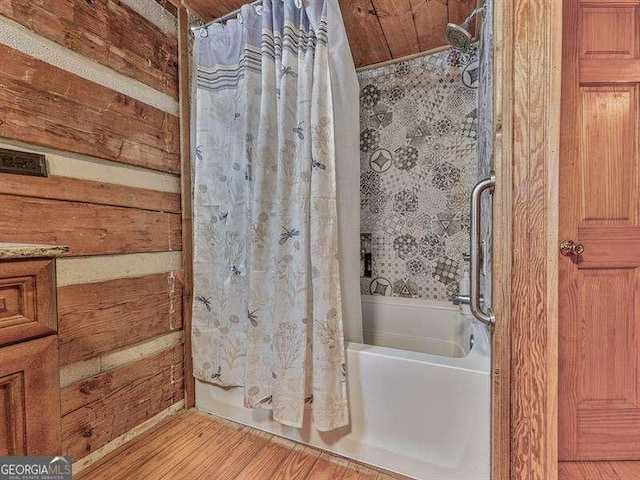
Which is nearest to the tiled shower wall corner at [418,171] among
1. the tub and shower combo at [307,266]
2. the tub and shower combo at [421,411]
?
the tub and shower combo at [307,266]

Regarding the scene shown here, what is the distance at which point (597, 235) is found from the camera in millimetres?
952

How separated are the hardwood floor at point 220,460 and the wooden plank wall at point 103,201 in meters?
0.10

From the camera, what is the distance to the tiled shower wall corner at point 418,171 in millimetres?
1706

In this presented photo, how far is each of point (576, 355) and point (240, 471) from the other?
4.02 feet

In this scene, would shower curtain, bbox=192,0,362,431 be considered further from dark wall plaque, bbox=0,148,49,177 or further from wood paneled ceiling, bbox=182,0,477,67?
dark wall plaque, bbox=0,148,49,177

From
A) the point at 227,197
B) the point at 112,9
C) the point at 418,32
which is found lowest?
the point at 227,197

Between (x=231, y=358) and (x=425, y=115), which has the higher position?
(x=425, y=115)

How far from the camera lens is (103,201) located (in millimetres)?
1211

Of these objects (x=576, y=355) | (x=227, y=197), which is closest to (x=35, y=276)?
(x=227, y=197)

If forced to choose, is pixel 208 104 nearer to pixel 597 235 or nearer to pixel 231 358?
pixel 231 358

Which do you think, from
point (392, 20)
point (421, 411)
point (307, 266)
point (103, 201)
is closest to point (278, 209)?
point (307, 266)

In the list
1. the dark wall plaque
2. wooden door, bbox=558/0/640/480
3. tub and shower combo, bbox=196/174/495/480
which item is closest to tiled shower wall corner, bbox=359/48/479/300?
→ tub and shower combo, bbox=196/174/495/480

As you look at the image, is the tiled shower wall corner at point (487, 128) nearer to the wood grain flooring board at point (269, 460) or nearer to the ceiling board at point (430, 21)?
the ceiling board at point (430, 21)

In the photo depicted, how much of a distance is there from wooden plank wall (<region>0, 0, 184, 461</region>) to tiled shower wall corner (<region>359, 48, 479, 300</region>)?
3.69ft
